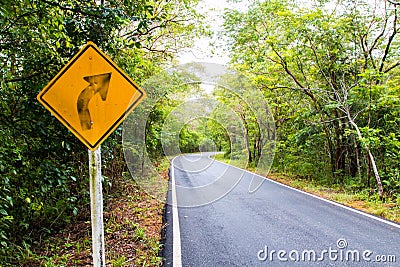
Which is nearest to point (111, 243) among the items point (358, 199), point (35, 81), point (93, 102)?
point (35, 81)

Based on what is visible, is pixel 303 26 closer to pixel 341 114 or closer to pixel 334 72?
pixel 334 72

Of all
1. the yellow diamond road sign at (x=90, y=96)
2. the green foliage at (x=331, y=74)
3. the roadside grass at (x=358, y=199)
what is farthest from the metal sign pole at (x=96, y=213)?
the green foliage at (x=331, y=74)

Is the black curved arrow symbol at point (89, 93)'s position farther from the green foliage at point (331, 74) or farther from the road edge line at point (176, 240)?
the green foliage at point (331, 74)

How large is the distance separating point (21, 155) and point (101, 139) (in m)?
1.58

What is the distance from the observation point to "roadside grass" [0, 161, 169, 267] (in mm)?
3746

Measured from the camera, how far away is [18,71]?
12.9 ft

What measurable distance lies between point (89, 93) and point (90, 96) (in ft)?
0.08

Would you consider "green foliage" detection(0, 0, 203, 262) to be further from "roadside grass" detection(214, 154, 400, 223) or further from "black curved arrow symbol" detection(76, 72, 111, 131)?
"roadside grass" detection(214, 154, 400, 223)

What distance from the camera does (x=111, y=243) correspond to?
4488 millimetres

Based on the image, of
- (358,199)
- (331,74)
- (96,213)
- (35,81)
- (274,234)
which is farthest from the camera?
(331,74)

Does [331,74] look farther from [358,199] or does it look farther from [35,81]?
[35,81]

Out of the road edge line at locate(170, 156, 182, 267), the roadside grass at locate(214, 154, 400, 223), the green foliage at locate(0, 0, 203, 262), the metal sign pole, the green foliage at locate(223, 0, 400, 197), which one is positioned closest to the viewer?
the metal sign pole

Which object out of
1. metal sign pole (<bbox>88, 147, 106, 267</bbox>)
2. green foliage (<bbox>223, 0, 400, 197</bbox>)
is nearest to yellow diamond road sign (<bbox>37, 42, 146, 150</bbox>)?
metal sign pole (<bbox>88, 147, 106, 267</bbox>)

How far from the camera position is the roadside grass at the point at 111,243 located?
12.3ft
